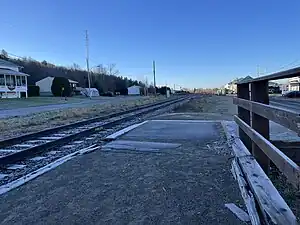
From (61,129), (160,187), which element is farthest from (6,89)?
(160,187)

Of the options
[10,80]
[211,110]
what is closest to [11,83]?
[10,80]

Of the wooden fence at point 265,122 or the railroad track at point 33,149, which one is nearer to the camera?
the wooden fence at point 265,122

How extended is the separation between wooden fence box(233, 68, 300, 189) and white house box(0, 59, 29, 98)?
47422 mm

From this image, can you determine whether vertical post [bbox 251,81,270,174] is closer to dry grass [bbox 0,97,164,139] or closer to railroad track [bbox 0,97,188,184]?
railroad track [bbox 0,97,188,184]

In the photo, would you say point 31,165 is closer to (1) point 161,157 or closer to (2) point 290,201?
(1) point 161,157

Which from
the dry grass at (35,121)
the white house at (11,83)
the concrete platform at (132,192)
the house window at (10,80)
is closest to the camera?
Answer: the concrete platform at (132,192)

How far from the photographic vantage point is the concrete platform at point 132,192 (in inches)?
115

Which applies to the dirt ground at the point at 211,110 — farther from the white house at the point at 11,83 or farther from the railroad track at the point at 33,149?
the white house at the point at 11,83

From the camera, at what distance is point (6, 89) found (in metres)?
46.8

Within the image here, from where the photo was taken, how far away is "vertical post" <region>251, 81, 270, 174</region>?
3.83m

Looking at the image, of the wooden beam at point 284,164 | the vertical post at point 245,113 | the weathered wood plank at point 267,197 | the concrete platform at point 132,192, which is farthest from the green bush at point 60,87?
the wooden beam at point 284,164

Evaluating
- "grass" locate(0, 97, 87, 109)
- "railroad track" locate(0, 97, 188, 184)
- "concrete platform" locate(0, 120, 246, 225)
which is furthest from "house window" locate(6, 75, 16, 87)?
"concrete platform" locate(0, 120, 246, 225)

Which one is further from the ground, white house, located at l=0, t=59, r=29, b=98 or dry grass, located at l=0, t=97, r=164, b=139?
white house, located at l=0, t=59, r=29, b=98

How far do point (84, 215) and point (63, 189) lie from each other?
935 mm
